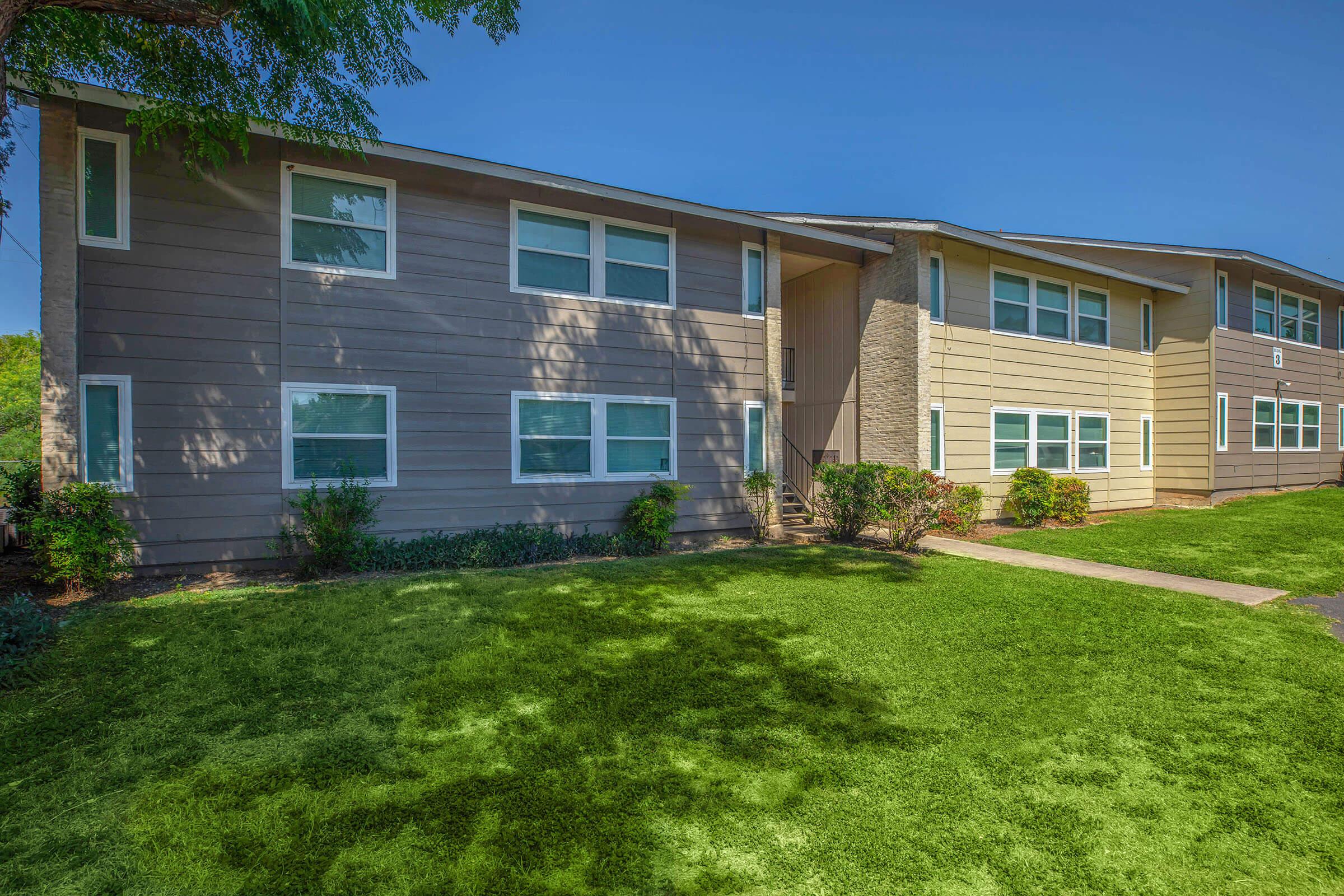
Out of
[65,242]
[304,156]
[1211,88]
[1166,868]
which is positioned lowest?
[1166,868]

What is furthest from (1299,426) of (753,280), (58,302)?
(58,302)

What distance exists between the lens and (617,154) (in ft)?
88.0

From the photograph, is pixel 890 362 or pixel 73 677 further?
pixel 890 362

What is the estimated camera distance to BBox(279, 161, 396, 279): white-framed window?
25.3 feet

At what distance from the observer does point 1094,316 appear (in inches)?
562

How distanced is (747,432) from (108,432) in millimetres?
8728

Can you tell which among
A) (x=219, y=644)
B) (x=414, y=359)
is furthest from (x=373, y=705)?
(x=414, y=359)

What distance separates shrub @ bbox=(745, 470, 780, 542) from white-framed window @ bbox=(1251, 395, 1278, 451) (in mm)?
14480

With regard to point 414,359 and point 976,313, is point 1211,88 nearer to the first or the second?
point 976,313

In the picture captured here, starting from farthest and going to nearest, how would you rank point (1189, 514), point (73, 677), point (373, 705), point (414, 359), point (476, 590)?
point (1189, 514) < point (414, 359) < point (476, 590) < point (73, 677) < point (373, 705)

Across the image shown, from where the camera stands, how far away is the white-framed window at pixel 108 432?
6.83m

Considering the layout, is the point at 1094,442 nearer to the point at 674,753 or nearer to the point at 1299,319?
the point at 1299,319

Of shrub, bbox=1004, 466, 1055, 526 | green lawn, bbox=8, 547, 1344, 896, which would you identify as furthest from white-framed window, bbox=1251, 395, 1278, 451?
green lawn, bbox=8, 547, 1344, 896

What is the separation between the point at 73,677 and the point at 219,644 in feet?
2.82
